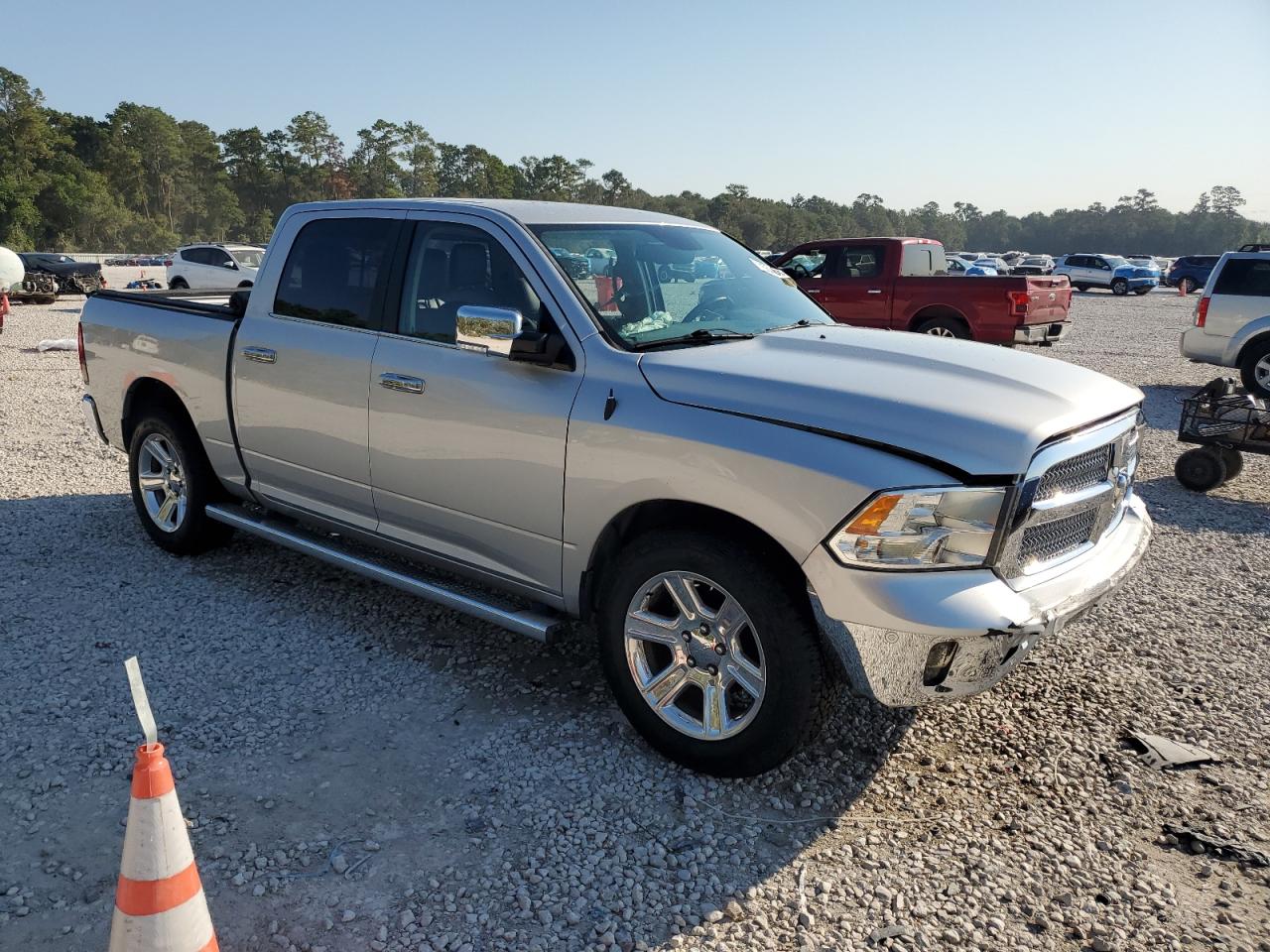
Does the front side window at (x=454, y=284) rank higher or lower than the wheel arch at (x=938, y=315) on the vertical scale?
higher

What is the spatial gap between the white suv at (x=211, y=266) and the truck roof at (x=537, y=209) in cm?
1805

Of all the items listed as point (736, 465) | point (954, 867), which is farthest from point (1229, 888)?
point (736, 465)

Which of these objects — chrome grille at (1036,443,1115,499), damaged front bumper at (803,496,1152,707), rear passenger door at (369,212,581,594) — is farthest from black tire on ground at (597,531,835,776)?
chrome grille at (1036,443,1115,499)

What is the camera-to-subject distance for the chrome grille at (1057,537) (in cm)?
308

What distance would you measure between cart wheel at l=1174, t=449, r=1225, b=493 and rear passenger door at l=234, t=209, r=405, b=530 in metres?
6.62

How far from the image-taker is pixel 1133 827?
3199 millimetres

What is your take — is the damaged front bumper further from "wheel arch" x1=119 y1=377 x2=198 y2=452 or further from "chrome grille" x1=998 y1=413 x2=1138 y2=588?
"wheel arch" x1=119 y1=377 x2=198 y2=452

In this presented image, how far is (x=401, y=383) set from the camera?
4109 millimetres

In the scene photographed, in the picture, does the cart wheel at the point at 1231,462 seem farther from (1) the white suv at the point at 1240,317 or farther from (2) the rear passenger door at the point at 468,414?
(2) the rear passenger door at the point at 468,414

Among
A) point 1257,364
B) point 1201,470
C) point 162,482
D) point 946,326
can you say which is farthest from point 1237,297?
point 162,482

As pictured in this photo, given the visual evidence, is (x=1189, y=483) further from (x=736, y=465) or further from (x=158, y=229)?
(x=158, y=229)

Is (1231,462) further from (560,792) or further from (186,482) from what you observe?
(186,482)

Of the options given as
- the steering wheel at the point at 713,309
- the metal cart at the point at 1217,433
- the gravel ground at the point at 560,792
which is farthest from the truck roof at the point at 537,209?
the metal cart at the point at 1217,433

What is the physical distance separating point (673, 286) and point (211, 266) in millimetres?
20354
